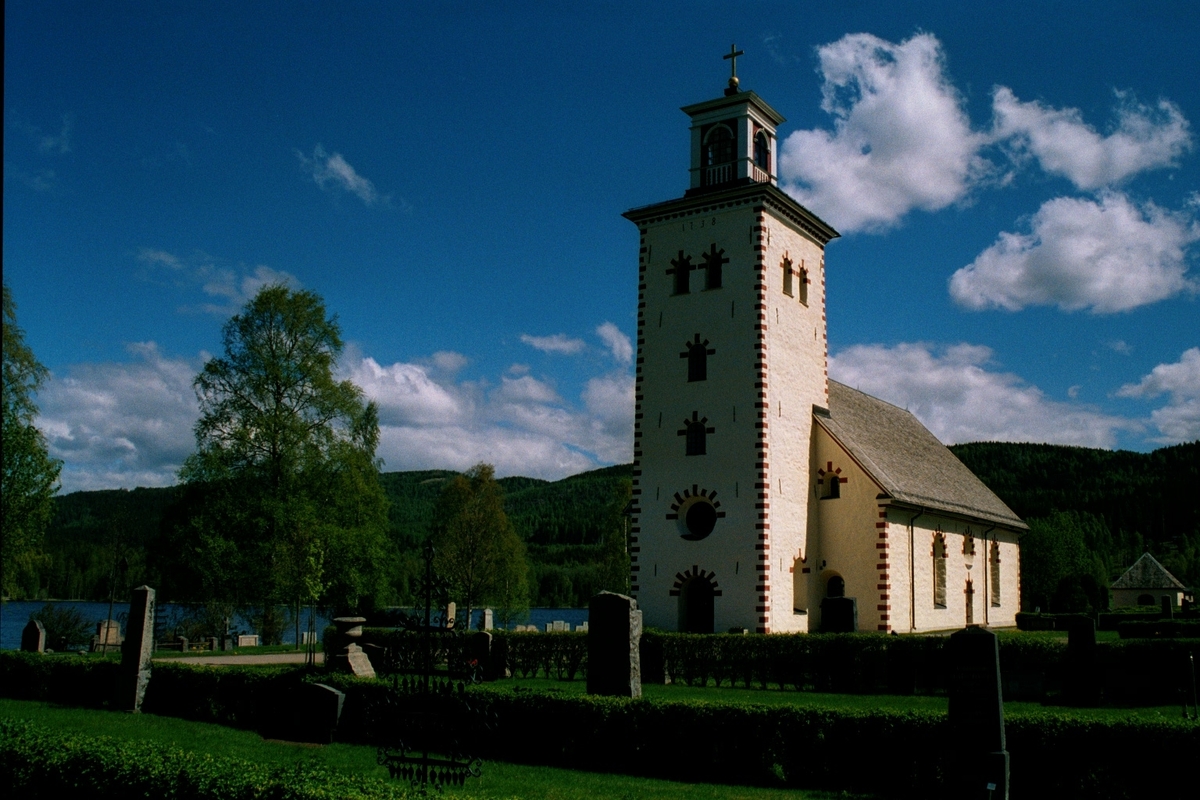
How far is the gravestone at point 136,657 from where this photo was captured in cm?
1875

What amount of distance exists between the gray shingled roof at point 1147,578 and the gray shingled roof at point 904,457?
2834 centimetres

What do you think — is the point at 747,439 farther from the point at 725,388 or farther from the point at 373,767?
the point at 373,767

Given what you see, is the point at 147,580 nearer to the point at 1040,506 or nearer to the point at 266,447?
the point at 266,447

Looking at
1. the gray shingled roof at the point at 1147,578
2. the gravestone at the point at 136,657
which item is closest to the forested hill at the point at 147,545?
the gravestone at the point at 136,657

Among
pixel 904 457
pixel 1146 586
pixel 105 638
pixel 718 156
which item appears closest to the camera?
pixel 718 156

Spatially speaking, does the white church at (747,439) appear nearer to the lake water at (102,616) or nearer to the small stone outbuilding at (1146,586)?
the lake water at (102,616)


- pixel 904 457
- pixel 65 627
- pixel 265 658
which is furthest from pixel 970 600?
pixel 65 627

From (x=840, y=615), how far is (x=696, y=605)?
15.3ft

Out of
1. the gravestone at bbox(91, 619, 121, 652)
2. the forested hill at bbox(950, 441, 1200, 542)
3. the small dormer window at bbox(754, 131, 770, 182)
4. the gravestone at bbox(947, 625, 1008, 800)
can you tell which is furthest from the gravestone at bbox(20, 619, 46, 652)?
the forested hill at bbox(950, 441, 1200, 542)

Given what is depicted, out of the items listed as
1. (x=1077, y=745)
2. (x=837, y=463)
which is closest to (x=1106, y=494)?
(x=837, y=463)

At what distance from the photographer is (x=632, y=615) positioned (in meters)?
17.0

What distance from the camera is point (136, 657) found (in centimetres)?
1881

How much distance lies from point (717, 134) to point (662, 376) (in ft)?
27.5

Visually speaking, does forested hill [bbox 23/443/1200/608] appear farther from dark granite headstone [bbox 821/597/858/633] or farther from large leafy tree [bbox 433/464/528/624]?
dark granite headstone [bbox 821/597/858/633]
